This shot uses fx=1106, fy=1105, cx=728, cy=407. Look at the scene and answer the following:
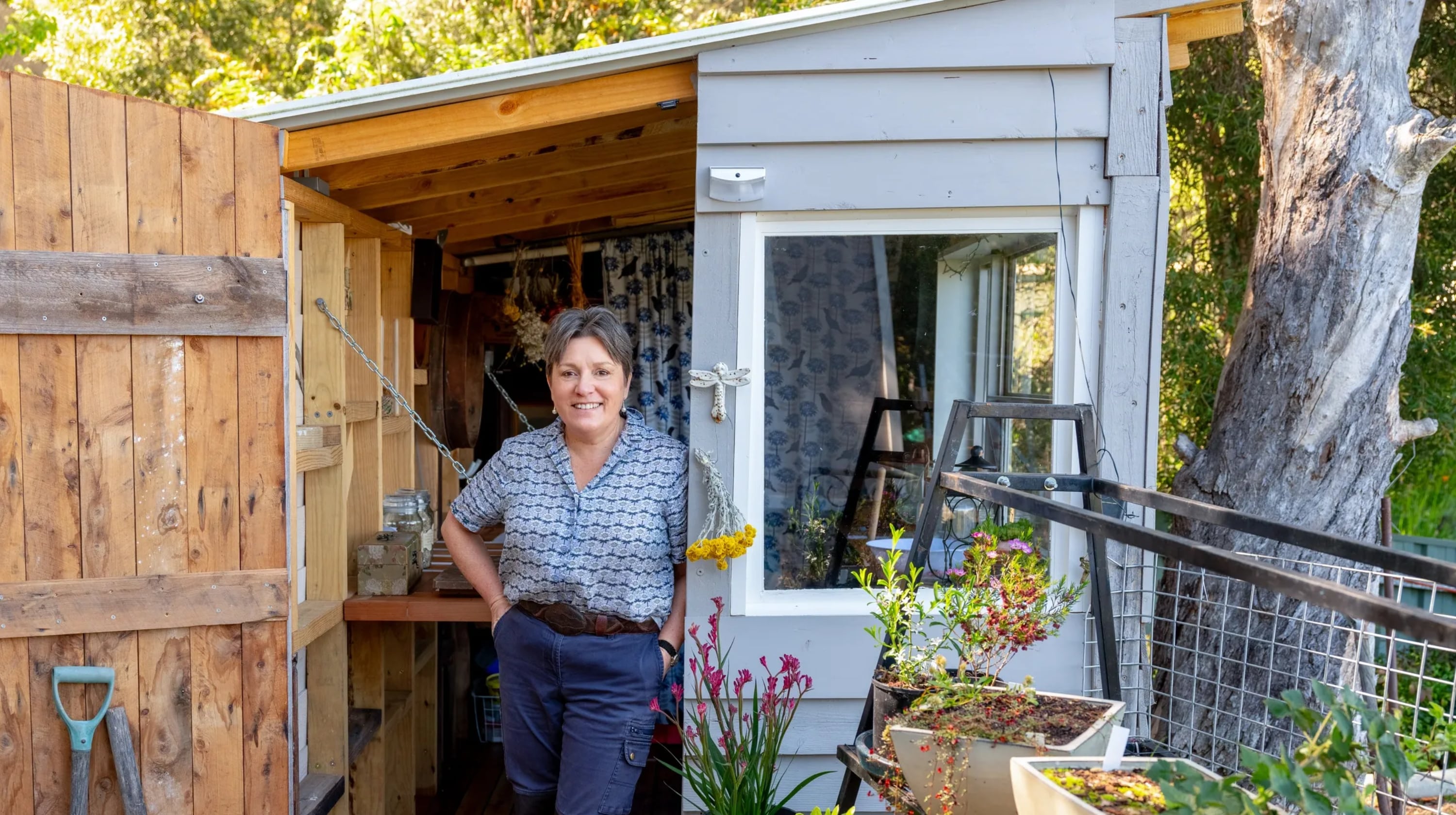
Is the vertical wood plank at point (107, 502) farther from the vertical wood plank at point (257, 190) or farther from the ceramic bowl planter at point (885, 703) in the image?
the ceramic bowl planter at point (885, 703)

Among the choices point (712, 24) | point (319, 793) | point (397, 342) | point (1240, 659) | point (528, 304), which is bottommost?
point (319, 793)

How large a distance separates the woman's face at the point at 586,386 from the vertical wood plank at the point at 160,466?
2.92 feet

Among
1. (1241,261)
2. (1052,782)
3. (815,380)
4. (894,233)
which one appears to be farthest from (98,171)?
(1241,261)

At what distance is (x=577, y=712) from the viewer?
251 centimetres

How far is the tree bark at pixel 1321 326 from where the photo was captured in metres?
3.87

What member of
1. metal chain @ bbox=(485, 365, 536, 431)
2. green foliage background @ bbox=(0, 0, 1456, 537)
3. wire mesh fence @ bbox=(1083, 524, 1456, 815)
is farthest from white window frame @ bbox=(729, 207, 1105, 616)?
green foliage background @ bbox=(0, 0, 1456, 537)

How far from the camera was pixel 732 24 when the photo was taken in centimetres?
261

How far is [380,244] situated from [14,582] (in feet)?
6.12

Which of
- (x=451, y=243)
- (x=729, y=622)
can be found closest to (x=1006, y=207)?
(x=729, y=622)

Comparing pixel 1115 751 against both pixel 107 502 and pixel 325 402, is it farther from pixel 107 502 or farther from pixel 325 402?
pixel 325 402

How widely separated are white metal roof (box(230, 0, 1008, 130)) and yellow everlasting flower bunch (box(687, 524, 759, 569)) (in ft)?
3.73

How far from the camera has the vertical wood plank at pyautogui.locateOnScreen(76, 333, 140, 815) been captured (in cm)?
252

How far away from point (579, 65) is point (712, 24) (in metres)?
6.62

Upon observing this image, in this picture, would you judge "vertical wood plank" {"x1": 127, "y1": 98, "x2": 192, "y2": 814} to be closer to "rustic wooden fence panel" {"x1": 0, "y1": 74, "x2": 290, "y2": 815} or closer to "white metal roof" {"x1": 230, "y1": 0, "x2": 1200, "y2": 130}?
"rustic wooden fence panel" {"x1": 0, "y1": 74, "x2": 290, "y2": 815}
